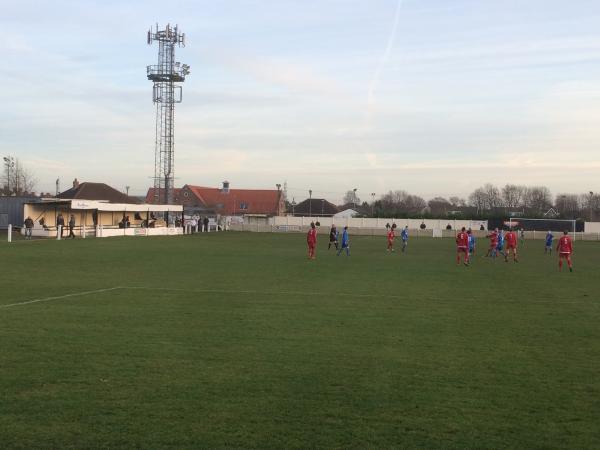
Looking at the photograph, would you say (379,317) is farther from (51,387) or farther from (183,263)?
(183,263)

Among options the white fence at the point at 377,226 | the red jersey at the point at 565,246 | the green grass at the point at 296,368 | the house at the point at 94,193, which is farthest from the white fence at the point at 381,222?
the green grass at the point at 296,368

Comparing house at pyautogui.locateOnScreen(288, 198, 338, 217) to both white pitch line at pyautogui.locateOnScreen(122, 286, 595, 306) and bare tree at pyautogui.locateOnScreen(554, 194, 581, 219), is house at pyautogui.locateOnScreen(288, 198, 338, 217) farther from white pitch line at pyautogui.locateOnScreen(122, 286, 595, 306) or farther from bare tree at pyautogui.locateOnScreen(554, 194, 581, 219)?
white pitch line at pyautogui.locateOnScreen(122, 286, 595, 306)

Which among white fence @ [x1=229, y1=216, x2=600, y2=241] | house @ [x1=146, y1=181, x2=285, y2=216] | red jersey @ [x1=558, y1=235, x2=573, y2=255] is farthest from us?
house @ [x1=146, y1=181, x2=285, y2=216]

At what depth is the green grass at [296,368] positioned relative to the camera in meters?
6.04

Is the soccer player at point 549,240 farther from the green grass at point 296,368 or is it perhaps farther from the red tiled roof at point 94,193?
the red tiled roof at point 94,193

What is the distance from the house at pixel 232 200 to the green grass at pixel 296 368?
9919 cm

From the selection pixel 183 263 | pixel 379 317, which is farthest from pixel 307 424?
→ pixel 183 263

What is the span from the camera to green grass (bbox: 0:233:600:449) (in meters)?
6.04

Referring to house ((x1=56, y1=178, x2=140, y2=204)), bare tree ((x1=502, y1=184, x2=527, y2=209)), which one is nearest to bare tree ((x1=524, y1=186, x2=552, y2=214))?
bare tree ((x1=502, y1=184, x2=527, y2=209))

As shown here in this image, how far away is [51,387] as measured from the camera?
7.31 m

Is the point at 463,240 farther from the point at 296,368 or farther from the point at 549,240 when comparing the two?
the point at 296,368

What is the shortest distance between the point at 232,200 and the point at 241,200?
169cm

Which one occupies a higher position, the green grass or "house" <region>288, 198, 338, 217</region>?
"house" <region>288, 198, 338, 217</region>

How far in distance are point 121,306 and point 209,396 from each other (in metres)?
7.38
